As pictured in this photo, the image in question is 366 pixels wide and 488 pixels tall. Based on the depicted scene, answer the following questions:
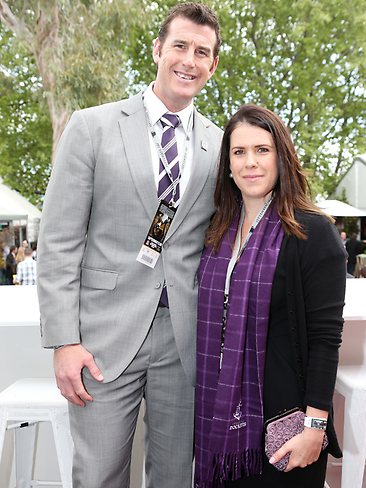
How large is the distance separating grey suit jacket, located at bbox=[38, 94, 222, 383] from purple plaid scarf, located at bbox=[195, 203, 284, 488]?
0.08 m

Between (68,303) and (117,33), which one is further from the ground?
(117,33)

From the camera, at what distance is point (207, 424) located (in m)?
1.49

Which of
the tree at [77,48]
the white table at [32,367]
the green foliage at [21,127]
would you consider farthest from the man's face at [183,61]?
the green foliage at [21,127]

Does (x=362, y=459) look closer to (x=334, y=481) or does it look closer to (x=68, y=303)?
(x=334, y=481)

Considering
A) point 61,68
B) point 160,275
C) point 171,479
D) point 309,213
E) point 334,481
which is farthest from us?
point 61,68

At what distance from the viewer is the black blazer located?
1.32 m

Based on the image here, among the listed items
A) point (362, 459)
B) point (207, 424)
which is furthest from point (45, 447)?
point (362, 459)

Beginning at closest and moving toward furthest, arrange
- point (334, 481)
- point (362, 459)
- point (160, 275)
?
1. point (160, 275)
2. point (362, 459)
3. point (334, 481)

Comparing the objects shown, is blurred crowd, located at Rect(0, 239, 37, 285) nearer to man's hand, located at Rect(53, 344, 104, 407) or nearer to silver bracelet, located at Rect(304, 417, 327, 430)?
man's hand, located at Rect(53, 344, 104, 407)

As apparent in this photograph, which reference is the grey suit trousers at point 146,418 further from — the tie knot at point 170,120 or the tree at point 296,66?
the tree at point 296,66

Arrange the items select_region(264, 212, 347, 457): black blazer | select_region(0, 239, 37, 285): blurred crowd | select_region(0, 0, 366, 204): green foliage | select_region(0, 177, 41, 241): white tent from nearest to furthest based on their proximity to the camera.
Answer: select_region(264, 212, 347, 457): black blazer → select_region(0, 239, 37, 285): blurred crowd → select_region(0, 177, 41, 241): white tent → select_region(0, 0, 366, 204): green foliage

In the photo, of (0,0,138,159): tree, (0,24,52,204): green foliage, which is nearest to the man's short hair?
(0,0,138,159): tree

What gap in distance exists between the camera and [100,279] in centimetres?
146

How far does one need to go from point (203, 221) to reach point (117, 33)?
8.55 meters
